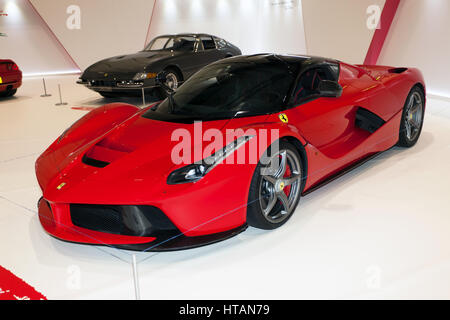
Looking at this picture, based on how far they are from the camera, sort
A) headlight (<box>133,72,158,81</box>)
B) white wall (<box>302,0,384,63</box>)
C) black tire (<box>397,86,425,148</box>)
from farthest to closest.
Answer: white wall (<box>302,0,384,63</box>) → headlight (<box>133,72,158,81</box>) → black tire (<box>397,86,425,148</box>)

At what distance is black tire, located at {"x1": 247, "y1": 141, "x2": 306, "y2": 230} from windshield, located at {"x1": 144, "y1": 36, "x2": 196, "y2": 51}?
18.4 ft

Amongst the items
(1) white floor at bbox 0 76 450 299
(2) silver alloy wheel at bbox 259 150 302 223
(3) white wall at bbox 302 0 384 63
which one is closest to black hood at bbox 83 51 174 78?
(1) white floor at bbox 0 76 450 299

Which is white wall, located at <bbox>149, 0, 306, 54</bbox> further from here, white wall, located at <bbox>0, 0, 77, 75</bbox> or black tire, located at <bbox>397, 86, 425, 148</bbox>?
black tire, located at <bbox>397, 86, 425, 148</bbox>

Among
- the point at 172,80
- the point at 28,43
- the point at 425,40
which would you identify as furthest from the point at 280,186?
the point at 28,43

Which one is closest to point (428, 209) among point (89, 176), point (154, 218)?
point (154, 218)

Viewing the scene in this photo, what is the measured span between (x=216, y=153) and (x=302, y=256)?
784 mm

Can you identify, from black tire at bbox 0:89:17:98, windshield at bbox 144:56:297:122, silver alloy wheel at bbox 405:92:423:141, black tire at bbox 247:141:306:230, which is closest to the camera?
black tire at bbox 247:141:306:230

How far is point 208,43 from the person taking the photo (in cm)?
845

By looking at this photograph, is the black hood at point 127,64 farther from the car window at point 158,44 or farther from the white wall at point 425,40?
the white wall at point 425,40

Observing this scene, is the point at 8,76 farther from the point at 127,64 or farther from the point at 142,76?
the point at 142,76

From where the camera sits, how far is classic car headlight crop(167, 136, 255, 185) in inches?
95.2

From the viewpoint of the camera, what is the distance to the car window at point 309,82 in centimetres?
318
